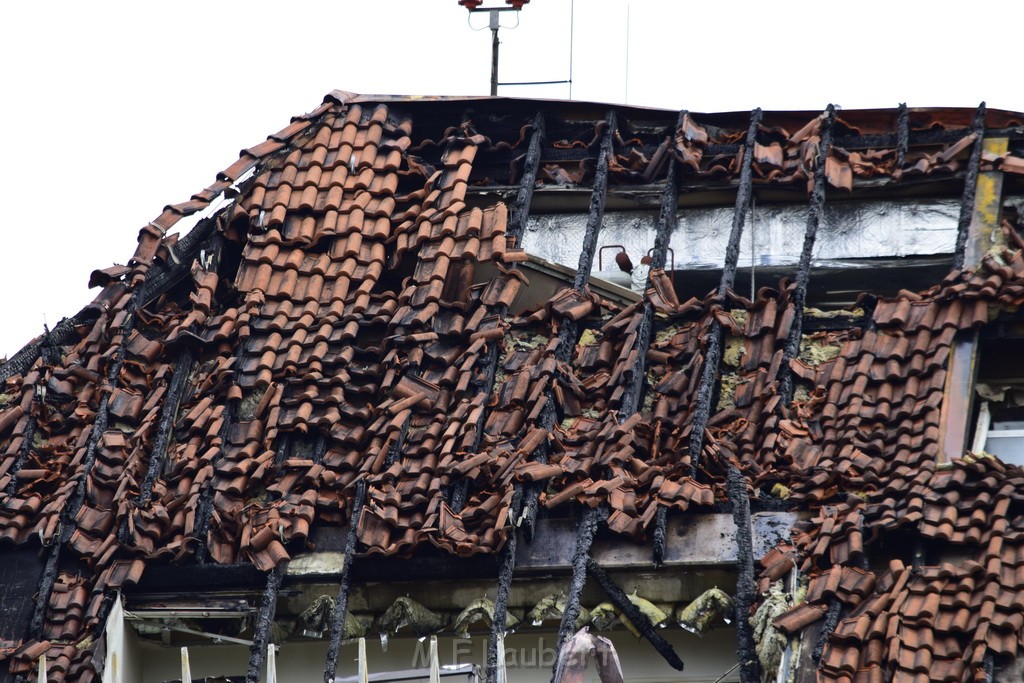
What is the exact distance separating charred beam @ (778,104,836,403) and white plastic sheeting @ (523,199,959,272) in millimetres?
310

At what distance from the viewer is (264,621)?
14625mm

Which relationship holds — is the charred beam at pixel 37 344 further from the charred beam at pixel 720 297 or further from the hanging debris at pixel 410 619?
the charred beam at pixel 720 297

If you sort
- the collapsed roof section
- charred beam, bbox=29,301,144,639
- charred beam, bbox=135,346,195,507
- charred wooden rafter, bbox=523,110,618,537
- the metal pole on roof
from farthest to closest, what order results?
1. the metal pole on roof
2. charred beam, bbox=135,346,195,507
3. charred beam, bbox=29,301,144,639
4. charred wooden rafter, bbox=523,110,618,537
5. the collapsed roof section

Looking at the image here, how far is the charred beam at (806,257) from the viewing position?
15.5 m

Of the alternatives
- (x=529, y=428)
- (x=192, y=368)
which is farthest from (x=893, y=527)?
(x=192, y=368)

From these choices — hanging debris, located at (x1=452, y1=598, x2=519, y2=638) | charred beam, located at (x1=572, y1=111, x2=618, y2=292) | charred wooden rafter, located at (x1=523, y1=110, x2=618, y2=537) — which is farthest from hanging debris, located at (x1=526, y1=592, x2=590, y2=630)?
charred beam, located at (x1=572, y1=111, x2=618, y2=292)

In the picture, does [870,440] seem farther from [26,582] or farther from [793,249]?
[26,582]

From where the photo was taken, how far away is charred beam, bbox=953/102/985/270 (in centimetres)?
1631

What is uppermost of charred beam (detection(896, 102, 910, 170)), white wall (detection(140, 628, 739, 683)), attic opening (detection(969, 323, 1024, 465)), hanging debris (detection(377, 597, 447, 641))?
charred beam (detection(896, 102, 910, 170))

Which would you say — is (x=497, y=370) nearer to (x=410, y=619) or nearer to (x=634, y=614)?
(x=410, y=619)

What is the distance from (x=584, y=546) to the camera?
46.9 feet

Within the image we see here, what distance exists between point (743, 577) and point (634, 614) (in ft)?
3.26

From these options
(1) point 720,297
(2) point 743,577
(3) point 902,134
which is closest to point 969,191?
(3) point 902,134

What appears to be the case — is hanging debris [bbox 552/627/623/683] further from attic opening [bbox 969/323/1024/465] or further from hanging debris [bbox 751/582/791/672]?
attic opening [bbox 969/323/1024/465]
